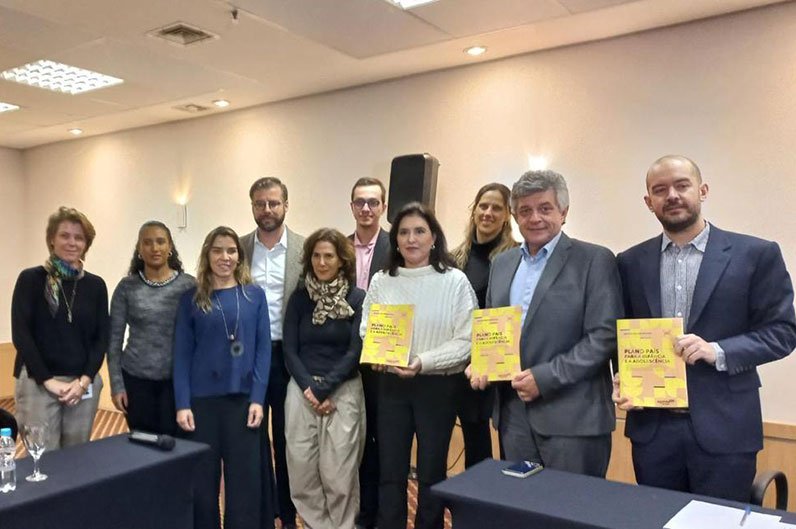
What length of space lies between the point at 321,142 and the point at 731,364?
152 inches

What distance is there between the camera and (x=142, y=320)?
2.95 meters

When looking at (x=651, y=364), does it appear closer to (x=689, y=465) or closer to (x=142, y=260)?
(x=689, y=465)

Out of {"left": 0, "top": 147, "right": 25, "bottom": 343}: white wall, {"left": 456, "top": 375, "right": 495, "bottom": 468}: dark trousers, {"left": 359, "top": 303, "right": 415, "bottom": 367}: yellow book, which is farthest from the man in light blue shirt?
{"left": 0, "top": 147, "right": 25, "bottom": 343}: white wall

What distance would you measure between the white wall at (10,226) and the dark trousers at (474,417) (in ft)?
20.6

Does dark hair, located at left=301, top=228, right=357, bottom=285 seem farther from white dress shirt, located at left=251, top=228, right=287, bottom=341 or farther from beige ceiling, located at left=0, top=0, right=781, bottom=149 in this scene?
beige ceiling, located at left=0, top=0, right=781, bottom=149

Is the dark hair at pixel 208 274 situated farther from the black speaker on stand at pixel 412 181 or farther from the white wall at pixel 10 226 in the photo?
the white wall at pixel 10 226

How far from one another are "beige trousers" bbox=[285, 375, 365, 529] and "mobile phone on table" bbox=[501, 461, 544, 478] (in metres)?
1.13

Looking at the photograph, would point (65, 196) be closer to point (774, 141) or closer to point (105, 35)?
point (105, 35)

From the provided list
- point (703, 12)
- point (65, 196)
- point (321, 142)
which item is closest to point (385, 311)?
point (703, 12)

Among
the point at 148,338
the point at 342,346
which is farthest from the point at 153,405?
the point at 342,346

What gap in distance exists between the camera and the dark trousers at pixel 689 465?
1903 millimetres

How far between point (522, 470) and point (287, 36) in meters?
2.85

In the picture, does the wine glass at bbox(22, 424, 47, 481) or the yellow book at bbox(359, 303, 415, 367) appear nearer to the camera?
the wine glass at bbox(22, 424, 47, 481)

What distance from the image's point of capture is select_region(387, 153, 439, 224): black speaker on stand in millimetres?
4125
